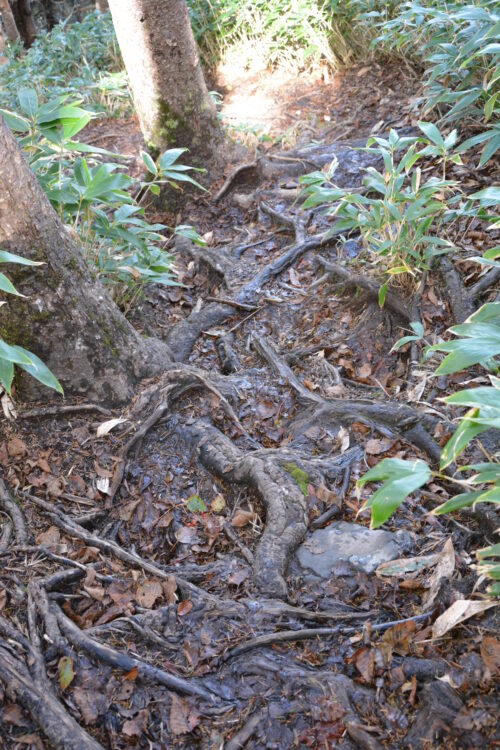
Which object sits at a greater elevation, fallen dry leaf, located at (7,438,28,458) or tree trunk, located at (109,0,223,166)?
tree trunk, located at (109,0,223,166)

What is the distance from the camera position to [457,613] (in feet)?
6.11

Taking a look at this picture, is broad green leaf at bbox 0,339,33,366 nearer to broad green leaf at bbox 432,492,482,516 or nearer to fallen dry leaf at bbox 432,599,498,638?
broad green leaf at bbox 432,492,482,516

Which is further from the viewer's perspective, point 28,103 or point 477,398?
point 28,103

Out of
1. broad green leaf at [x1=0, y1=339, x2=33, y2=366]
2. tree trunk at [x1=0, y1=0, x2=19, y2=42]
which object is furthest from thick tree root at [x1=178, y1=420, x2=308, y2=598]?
tree trunk at [x1=0, y1=0, x2=19, y2=42]

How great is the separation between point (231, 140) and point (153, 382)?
3577 millimetres

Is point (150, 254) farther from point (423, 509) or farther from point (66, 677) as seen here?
point (66, 677)

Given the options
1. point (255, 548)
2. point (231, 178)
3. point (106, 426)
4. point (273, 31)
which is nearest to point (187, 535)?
point (255, 548)

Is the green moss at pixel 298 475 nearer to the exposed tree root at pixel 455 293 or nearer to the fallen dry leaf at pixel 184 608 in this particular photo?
the fallen dry leaf at pixel 184 608

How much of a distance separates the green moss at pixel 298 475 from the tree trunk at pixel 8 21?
457 inches

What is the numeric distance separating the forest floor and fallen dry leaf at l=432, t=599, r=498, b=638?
33mm

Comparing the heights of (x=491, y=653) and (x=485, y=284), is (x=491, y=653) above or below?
below

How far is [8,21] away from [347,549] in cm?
1268

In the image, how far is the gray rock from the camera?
7.54ft

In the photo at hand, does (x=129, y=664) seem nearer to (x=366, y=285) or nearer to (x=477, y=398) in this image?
(x=477, y=398)
